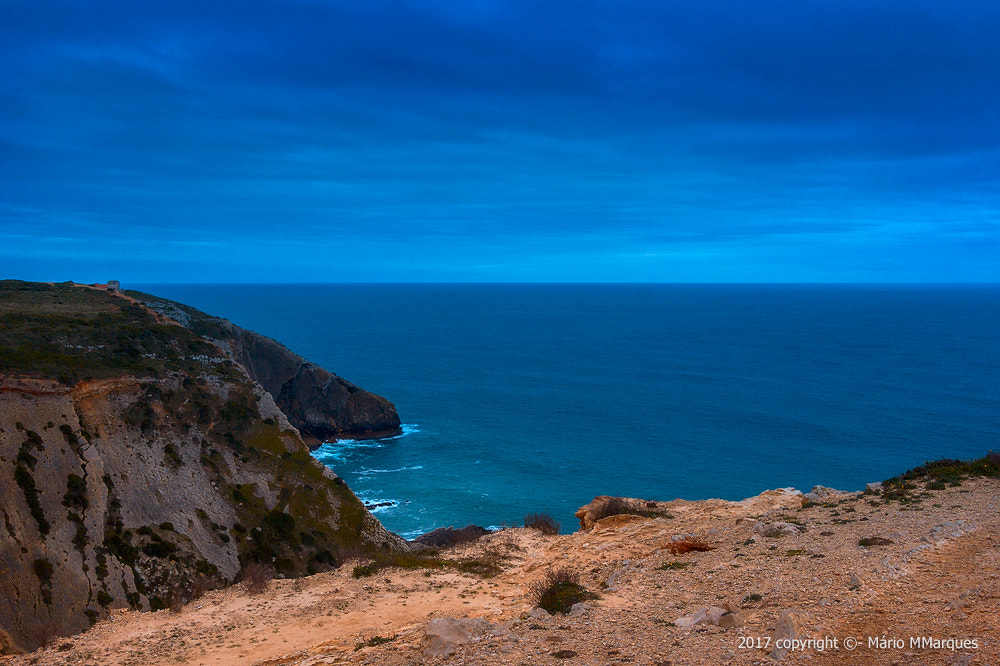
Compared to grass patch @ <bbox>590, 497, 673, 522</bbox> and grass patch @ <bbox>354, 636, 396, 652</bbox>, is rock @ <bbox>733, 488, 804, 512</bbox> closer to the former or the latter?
grass patch @ <bbox>590, 497, 673, 522</bbox>

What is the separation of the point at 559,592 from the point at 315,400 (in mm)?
70828

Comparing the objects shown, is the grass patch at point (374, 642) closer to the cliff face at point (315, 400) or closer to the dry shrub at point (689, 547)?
the dry shrub at point (689, 547)

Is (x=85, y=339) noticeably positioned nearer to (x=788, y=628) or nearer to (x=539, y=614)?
(x=539, y=614)

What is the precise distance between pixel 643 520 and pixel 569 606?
11449 millimetres

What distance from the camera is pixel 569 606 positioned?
17.3m

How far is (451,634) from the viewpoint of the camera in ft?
50.5

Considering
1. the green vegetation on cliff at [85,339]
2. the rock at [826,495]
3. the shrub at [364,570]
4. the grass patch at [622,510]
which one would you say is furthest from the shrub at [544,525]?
the green vegetation on cliff at [85,339]

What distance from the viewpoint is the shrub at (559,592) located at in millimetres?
17500

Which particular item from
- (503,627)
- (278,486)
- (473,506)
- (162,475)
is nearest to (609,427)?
(473,506)

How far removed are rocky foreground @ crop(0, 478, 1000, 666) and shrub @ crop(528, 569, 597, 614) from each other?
41 centimetres

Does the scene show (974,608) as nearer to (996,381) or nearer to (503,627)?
(503,627)

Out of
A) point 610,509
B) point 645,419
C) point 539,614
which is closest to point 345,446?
point 645,419

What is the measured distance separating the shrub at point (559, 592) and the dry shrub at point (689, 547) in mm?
3691

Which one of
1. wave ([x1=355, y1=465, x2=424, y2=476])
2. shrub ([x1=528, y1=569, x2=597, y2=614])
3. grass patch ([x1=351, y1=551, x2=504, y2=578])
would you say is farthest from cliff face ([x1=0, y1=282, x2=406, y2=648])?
wave ([x1=355, y1=465, x2=424, y2=476])
